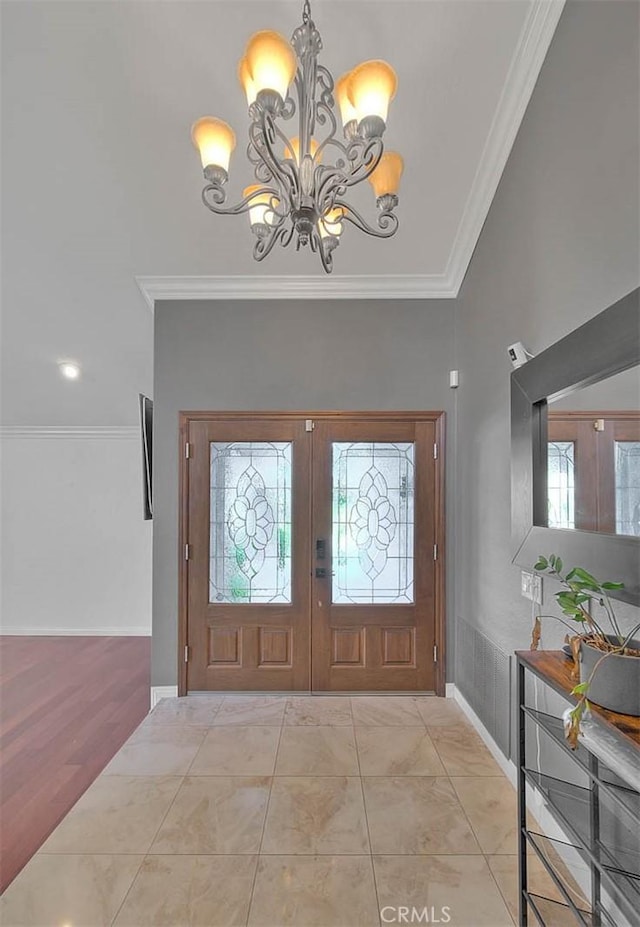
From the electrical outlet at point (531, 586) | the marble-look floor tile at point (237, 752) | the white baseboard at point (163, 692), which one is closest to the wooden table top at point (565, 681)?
the electrical outlet at point (531, 586)

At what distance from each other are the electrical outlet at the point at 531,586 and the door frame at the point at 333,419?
1.13 meters

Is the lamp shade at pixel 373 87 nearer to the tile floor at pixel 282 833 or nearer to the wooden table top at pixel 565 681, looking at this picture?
the wooden table top at pixel 565 681

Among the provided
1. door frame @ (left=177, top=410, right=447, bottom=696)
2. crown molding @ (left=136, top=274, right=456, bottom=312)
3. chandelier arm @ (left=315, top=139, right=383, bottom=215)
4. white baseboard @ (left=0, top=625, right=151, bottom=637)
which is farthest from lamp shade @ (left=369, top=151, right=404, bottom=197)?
white baseboard @ (left=0, top=625, right=151, bottom=637)

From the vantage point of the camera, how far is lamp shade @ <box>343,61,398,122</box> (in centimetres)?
141

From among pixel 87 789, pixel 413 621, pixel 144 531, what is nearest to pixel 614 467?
pixel 413 621

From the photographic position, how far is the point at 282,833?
206 centimetres

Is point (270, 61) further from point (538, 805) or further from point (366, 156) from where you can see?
point (538, 805)

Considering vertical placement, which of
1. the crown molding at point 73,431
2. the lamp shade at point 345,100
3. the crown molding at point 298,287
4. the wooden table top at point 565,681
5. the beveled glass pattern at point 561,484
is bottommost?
the wooden table top at point 565,681

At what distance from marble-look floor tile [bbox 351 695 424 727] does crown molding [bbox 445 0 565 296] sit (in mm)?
3027

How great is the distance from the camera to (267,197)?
1854 mm

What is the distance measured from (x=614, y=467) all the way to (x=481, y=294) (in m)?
1.82

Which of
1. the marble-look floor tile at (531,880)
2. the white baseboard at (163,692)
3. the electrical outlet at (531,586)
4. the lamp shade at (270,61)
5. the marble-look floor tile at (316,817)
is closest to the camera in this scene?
the lamp shade at (270,61)

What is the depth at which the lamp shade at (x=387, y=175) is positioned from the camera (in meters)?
1.74

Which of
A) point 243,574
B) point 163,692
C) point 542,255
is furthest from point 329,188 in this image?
point 163,692
